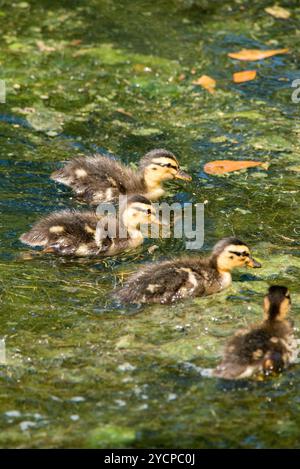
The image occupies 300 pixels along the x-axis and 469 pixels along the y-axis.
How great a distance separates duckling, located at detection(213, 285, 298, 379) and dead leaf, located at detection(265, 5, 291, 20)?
17.6ft

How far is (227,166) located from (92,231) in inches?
56.9

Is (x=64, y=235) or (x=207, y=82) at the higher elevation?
(x=207, y=82)

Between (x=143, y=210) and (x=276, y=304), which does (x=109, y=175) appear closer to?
(x=143, y=210)

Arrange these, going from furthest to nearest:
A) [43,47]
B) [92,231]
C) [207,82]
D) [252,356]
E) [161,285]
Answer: [43,47] → [207,82] → [92,231] → [161,285] → [252,356]

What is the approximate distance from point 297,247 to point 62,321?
5.50 feet

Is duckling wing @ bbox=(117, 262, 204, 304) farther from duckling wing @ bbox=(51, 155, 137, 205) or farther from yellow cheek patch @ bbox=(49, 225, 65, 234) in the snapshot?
duckling wing @ bbox=(51, 155, 137, 205)

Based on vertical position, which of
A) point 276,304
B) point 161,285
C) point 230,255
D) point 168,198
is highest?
point 168,198

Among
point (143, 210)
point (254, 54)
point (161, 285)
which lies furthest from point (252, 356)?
point (254, 54)

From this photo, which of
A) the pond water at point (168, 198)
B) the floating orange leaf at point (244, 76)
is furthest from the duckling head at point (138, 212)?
the floating orange leaf at point (244, 76)

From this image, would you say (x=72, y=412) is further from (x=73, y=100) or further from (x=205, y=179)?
(x=73, y=100)

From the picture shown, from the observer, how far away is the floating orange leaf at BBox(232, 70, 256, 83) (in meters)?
8.73

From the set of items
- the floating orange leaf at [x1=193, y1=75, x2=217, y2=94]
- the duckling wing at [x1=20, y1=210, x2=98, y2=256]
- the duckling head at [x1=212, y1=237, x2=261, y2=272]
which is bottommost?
the duckling head at [x1=212, y1=237, x2=261, y2=272]

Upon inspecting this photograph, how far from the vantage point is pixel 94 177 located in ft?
23.0

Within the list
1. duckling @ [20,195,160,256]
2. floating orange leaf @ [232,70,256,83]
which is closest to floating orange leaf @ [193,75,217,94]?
floating orange leaf @ [232,70,256,83]
